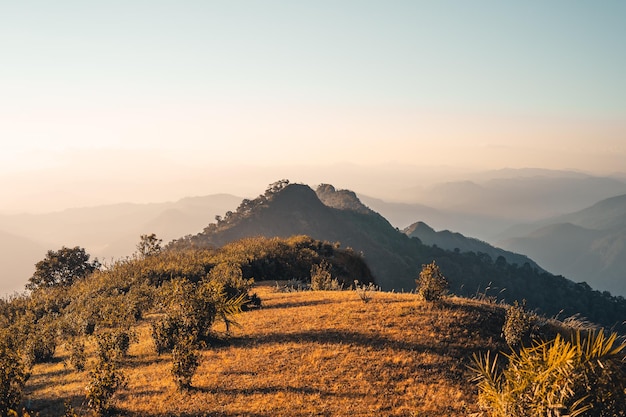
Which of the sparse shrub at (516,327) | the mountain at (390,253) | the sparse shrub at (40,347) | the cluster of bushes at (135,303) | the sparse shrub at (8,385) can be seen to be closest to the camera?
the sparse shrub at (8,385)

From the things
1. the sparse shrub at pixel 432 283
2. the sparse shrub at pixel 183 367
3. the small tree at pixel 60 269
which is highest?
the sparse shrub at pixel 432 283

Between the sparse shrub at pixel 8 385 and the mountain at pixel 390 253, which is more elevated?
the sparse shrub at pixel 8 385

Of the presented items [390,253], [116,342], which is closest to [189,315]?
[116,342]

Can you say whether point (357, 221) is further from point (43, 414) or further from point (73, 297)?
point (43, 414)

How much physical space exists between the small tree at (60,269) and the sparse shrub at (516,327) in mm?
47672

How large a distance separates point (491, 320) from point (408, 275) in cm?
10982

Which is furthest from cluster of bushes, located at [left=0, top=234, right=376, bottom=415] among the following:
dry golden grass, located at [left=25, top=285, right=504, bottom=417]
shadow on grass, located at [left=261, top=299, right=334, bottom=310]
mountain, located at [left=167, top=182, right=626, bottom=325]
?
mountain, located at [left=167, top=182, right=626, bottom=325]

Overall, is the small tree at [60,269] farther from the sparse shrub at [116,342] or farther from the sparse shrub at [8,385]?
the sparse shrub at [8,385]

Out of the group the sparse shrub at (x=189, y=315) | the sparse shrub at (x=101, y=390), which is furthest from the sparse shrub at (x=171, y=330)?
the sparse shrub at (x=101, y=390)

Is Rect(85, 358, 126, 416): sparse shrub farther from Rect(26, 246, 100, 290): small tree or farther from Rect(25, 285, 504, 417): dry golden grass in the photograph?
Rect(26, 246, 100, 290): small tree

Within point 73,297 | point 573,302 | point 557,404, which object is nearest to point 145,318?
point 73,297

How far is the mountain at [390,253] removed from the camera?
130 metres

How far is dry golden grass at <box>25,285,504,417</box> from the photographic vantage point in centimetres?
1414

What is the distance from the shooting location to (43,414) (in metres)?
15.5
